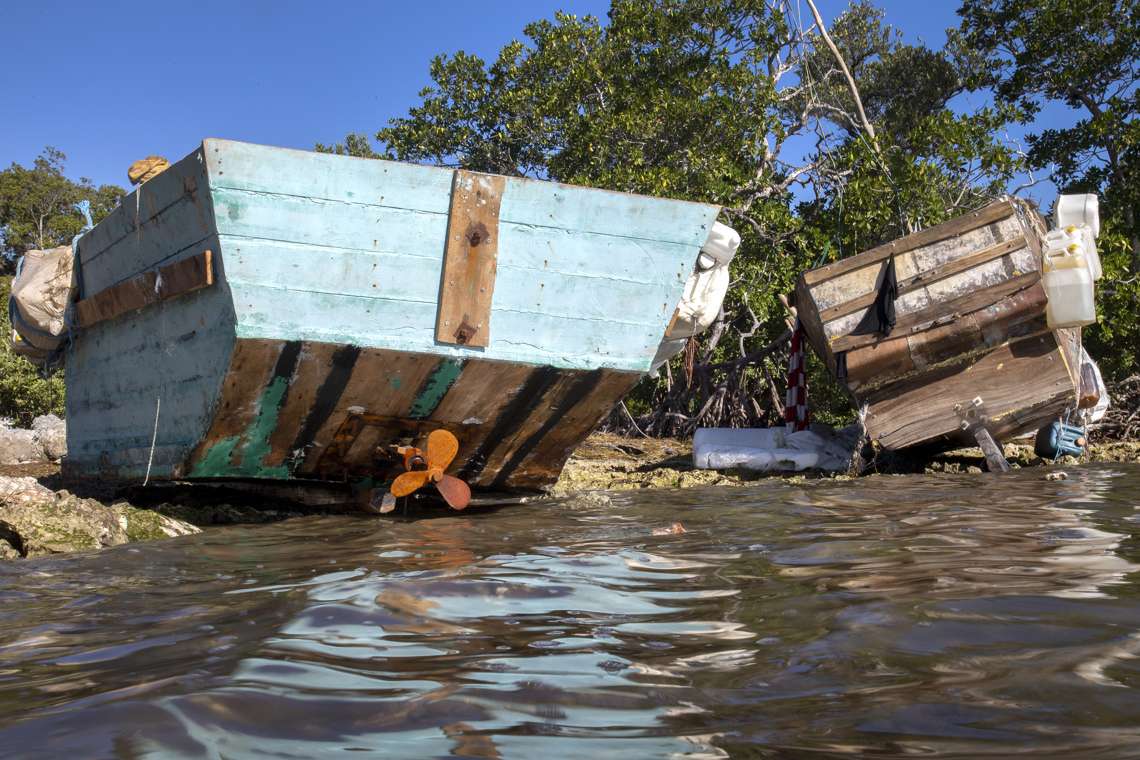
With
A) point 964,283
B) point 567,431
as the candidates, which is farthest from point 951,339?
point 567,431

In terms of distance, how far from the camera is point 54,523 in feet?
12.3

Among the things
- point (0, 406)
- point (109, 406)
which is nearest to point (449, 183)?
point (109, 406)

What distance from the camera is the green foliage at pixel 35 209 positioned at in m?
29.3

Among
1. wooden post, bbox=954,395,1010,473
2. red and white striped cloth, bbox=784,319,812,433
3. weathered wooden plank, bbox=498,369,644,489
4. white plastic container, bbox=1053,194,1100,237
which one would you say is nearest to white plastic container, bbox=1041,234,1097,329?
wooden post, bbox=954,395,1010,473

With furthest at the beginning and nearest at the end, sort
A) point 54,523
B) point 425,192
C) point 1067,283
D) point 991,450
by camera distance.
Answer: point 991,450 → point 1067,283 → point 425,192 → point 54,523

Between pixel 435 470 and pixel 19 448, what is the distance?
841cm

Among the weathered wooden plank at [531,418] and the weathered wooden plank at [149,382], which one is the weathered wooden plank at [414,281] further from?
the weathered wooden plank at [531,418]

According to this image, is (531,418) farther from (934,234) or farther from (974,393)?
(974,393)

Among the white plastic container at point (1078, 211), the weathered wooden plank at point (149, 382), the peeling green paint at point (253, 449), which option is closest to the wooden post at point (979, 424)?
the white plastic container at point (1078, 211)

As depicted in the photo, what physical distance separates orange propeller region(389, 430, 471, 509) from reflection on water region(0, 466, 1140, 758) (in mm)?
1222

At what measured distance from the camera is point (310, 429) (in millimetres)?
4758

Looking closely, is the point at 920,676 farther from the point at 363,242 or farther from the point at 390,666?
the point at 363,242

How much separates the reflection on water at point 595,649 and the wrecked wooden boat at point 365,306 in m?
1.22

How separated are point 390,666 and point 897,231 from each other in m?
10.6
